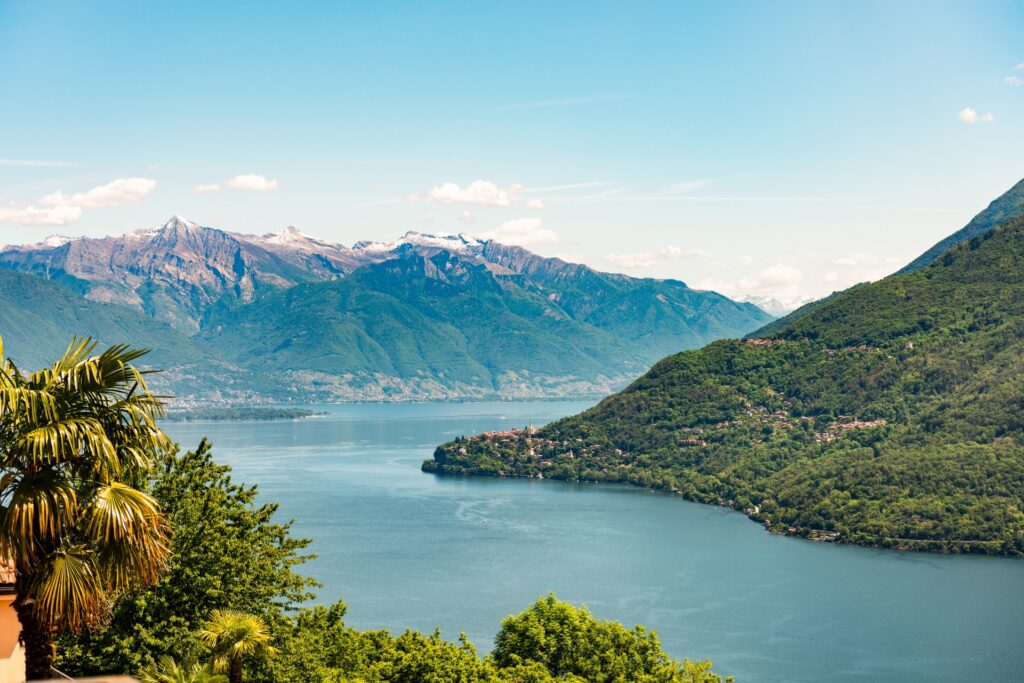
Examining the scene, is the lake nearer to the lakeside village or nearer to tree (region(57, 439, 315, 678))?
the lakeside village

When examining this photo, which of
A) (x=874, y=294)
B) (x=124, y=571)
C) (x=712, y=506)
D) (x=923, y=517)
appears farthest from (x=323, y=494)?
(x=124, y=571)

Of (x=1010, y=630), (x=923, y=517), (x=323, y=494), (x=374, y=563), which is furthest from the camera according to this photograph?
(x=323, y=494)

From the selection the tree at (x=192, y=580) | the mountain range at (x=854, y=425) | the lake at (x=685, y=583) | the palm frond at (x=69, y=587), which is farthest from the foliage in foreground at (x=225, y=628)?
the mountain range at (x=854, y=425)

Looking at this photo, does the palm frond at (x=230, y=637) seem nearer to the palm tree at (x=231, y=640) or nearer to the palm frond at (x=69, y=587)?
the palm tree at (x=231, y=640)

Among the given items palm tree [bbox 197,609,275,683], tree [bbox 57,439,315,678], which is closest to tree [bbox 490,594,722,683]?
tree [bbox 57,439,315,678]

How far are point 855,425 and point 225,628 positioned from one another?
5408 inches

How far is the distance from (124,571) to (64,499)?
99 cm

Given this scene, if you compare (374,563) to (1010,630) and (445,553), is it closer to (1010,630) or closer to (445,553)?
(445,553)

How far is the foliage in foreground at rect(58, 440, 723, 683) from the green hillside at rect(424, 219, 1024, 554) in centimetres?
8307

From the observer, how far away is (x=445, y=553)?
354 ft

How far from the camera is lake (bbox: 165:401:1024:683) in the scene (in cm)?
7306

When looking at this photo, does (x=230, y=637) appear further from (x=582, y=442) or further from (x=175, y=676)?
(x=582, y=442)

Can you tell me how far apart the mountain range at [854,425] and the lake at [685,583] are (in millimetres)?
7602

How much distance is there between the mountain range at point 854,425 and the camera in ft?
376
